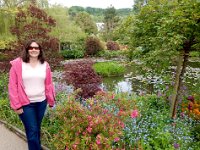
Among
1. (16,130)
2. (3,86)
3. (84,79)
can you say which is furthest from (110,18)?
(16,130)

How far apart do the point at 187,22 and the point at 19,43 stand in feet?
16.4

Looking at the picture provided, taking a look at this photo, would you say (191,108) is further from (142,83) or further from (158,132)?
(142,83)

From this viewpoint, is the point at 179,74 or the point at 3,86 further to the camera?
the point at 3,86

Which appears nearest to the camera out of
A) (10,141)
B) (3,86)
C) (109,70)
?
(10,141)

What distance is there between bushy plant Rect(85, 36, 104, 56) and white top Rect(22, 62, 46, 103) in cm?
2433

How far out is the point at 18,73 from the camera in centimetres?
360

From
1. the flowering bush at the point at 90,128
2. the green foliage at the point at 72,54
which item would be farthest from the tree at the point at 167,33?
the green foliage at the point at 72,54

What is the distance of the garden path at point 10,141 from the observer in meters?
4.53

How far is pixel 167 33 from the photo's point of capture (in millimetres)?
4113

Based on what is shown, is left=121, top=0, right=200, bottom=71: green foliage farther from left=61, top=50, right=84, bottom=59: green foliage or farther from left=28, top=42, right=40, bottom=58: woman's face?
left=61, top=50, right=84, bottom=59: green foliage

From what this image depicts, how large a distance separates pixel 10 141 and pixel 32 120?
136cm

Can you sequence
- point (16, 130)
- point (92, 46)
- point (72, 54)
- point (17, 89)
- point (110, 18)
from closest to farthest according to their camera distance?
1. point (17, 89)
2. point (16, 130)
3. point (72, 54)
4. point (92, 46)
5. point (110, 18)

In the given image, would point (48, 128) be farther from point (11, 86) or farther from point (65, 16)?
point (65, 16)

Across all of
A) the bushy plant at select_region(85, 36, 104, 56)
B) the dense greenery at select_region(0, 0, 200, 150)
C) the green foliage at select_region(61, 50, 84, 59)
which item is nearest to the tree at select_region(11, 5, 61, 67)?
the dense greenery at select_region(0, 0, 200, 150)
